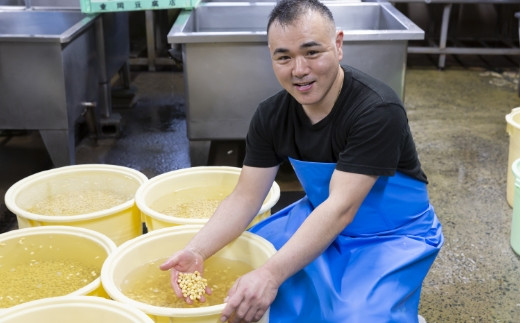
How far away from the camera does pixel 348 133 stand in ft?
5.78

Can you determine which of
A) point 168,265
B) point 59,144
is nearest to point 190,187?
point 168,265

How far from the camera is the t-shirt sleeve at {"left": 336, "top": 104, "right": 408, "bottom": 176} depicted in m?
1.70

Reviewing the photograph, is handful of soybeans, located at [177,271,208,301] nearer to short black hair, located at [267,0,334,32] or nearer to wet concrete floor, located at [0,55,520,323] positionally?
short black hair, located at [267,0,334,32]

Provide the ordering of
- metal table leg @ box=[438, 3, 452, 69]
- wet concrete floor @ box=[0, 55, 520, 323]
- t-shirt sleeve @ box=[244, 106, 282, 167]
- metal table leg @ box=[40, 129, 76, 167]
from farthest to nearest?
1. metal table leg @ box=[438, 3, 452, 69]
2. metal table leg @ box=[40, 129, 76, 167]
3. wet concrete floor @ box=[0, 55, 520, 323]
4. t-shirt sleeve @ box=[244, 106, 282, 167]

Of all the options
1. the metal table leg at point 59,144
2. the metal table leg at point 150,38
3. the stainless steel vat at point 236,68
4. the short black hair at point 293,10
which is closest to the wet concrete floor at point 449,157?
the metal table leg at point 150,38

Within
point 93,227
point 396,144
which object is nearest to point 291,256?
point 396,144

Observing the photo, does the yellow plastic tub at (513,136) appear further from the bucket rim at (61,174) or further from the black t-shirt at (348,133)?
the bucket rim at (61,174)

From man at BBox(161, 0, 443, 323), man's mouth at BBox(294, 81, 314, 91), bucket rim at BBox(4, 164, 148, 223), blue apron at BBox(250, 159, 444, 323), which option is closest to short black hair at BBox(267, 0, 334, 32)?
man at BBox(161, 0, 443, 323)

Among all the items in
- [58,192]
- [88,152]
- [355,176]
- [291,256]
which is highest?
[355,176]

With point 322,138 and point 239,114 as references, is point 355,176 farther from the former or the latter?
point 239,114

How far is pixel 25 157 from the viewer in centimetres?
405

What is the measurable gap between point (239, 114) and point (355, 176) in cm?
181

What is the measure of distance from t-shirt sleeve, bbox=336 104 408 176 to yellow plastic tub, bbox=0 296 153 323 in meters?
0.68

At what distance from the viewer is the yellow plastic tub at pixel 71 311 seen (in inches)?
60.8
